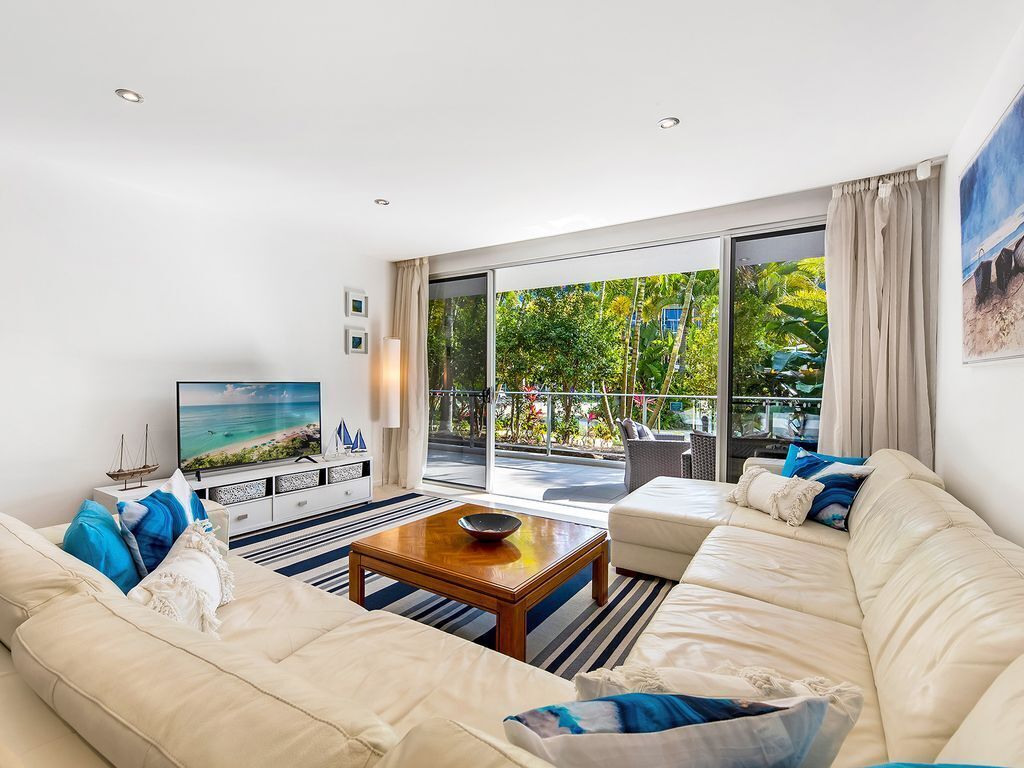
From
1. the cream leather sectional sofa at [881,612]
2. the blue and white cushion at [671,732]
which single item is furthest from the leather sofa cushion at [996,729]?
the blue and white cushion at [671,732]

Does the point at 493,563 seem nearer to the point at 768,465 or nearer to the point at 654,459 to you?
the point at 768,465

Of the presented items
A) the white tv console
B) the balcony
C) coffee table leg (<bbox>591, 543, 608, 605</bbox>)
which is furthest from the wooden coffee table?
the balcony

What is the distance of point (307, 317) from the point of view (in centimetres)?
466

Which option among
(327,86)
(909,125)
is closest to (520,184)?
(327,86)

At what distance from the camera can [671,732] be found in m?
0.63

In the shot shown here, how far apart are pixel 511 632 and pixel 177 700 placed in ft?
4.58

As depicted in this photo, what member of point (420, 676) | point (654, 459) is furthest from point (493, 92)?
point (654, 459)

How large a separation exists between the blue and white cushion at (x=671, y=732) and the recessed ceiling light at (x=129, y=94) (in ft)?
9.42

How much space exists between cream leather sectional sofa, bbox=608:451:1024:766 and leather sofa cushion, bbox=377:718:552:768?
641 millimetres

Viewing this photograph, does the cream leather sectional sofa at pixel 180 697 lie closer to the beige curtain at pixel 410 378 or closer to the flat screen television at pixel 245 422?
the flat screen television at pixel 245 422

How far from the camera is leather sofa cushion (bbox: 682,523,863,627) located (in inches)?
69.9

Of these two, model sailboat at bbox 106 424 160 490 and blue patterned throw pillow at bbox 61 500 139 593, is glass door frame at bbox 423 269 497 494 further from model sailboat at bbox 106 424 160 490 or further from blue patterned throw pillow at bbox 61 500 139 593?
blue patterned throw pillow at bbox 61 500 139 593

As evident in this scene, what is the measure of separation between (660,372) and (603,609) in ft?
19.3

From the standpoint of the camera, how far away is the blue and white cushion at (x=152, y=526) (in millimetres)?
1539
